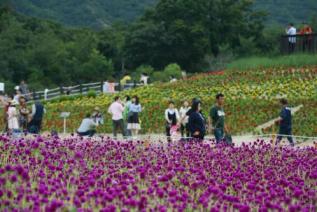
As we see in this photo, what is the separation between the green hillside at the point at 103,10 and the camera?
102312mm

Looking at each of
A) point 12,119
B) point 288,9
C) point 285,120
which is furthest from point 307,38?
point 288,9

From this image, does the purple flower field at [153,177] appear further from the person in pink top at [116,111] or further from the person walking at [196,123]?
the person in pink top at [116,111]

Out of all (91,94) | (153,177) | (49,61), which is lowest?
(153,177)

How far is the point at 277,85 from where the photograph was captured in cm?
3089

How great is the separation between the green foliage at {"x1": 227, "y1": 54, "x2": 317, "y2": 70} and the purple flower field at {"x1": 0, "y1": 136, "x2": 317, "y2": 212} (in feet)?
70.8

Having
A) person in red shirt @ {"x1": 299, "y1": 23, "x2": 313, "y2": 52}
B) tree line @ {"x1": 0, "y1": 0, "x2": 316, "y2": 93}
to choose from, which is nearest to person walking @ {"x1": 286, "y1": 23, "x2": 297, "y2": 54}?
person in red shirt @ {"x1": 299, "y1": 23, "x2": 313, "y2": 52}

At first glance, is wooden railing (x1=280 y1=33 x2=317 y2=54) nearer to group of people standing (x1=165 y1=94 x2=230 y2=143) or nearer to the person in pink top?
the person in pink top

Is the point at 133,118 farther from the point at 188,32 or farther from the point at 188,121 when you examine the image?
the point at 188,32

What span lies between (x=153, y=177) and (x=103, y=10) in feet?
339

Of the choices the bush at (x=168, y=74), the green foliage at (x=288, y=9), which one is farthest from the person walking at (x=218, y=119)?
the green foliage at (x=288, y=9)

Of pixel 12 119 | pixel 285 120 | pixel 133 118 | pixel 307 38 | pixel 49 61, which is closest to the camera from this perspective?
pixel 285 120

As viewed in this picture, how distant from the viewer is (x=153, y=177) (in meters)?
8.52

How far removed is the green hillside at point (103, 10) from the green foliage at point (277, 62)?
6594 cm

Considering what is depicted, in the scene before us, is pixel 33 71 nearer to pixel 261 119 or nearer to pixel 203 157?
pixel 261 119
